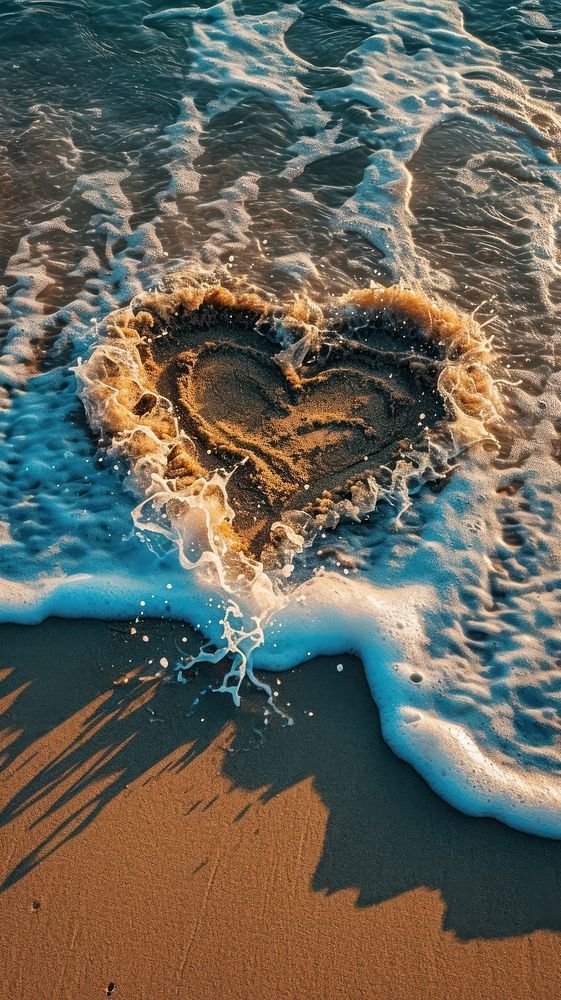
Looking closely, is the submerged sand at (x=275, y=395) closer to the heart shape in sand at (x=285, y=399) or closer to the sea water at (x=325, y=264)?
the heart shape in sand at (x=285, y=399)

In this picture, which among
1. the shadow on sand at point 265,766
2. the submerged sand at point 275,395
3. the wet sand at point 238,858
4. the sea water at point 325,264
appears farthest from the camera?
the submerged sand at point 275,395

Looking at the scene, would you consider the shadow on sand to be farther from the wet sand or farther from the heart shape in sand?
the heart shape in sand

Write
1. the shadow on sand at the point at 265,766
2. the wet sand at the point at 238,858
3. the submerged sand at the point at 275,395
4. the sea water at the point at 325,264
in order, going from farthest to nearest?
the submerged sand at the point at 275,395 → the sea water at the point at 325,264 → the shadow on sand at the point at 265,766 → the wet sand at the point at 238,858

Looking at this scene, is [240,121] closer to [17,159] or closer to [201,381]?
[17,159]

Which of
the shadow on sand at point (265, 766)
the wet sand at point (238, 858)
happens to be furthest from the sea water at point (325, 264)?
the wet sand at point (238, 858)

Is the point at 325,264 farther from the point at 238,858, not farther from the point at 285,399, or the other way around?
the point at 238,858

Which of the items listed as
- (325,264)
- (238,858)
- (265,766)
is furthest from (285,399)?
(238,858)

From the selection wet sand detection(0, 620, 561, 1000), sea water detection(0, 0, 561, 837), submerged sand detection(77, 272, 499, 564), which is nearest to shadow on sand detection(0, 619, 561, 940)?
wet sand detection(0, 620, 561, 1000)

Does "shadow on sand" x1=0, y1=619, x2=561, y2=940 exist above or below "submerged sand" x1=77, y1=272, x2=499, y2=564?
below
